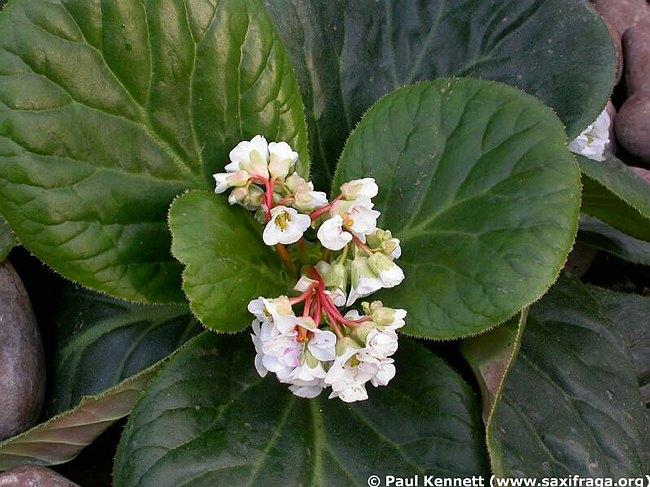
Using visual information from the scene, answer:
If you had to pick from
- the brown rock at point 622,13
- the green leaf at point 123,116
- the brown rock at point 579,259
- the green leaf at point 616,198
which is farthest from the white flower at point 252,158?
the brown rock at point 622,13

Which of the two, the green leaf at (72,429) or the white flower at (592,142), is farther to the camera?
the white flower at (592,142)

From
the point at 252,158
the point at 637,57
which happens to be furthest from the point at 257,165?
the point at 637,57

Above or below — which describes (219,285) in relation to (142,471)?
above

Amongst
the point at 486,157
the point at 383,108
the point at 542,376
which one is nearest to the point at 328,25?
the point at 383,108

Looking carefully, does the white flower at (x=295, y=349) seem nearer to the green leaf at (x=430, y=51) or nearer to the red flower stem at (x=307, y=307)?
the red flower stem at (x=307, y=307)

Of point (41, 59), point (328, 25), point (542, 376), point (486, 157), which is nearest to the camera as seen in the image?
point (41, 59)

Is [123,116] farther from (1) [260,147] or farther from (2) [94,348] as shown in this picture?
(2) [94,348]

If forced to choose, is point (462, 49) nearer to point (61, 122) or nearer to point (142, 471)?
point (61, 122)
